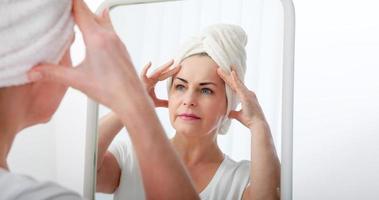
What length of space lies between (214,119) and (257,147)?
3.5 inches

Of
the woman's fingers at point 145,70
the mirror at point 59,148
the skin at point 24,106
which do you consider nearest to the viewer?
the skin at point 24,106

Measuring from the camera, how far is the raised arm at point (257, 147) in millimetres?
818

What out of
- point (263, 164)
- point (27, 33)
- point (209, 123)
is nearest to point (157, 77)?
point (209, 123)

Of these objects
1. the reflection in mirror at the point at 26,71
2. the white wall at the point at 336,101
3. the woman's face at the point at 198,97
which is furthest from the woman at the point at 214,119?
the reflection in mirror at the point at 26,71

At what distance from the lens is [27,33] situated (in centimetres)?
57

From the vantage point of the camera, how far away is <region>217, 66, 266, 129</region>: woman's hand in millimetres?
841

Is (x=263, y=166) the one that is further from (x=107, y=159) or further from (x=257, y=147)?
(x=107, y=159)

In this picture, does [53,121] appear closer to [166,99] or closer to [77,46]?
[77,46]

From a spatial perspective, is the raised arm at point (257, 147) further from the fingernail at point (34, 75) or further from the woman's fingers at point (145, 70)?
the fingernail at point (34, 75)

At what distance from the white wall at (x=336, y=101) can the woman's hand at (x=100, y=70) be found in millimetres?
435

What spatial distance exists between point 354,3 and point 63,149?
71 centimetres

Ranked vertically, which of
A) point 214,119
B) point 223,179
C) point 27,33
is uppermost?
point 27,33

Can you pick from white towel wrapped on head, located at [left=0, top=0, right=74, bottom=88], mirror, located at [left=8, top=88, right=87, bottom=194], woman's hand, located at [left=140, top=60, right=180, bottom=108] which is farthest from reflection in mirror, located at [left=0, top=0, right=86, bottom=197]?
mirror, located at [left=8, top=88, right=87, bottom=194]

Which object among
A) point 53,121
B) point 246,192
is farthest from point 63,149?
point 246,192
